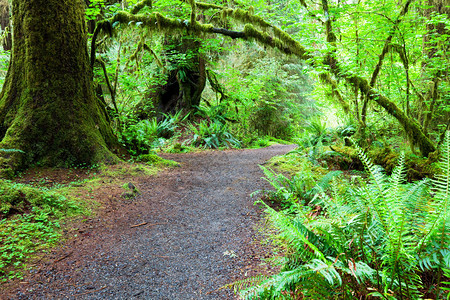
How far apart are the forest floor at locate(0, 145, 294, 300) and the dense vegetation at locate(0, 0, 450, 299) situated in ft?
0.98

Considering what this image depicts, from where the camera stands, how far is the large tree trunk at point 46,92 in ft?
13.5

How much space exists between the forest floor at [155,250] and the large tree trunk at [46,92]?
1130 mm

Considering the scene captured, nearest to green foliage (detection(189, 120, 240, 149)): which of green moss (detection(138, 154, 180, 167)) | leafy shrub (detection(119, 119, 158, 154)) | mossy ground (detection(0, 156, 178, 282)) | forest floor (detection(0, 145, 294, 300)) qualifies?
green moss (detection(138, 154, 180, 167))

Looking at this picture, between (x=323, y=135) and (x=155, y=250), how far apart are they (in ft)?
20.5

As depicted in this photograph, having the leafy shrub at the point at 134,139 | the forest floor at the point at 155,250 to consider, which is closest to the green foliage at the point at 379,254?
the forest floor at the point at 155,250

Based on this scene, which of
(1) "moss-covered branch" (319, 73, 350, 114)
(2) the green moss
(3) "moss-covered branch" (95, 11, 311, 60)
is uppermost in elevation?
(3) "moss-covered branch" (95, 11, 311, 60)

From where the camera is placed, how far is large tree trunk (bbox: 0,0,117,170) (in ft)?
13.5

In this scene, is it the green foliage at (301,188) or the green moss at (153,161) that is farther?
the green moss at (153,161)

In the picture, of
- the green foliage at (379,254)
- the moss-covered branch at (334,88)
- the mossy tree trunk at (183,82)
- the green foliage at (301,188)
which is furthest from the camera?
the mossy tree trunk at (183,82)

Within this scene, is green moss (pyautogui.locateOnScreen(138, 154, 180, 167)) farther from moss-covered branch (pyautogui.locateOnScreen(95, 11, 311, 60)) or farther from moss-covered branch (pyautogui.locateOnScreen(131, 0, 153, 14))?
moss-covered branch (pyautogui.locateOnScreen(131, 0, 153, 14))

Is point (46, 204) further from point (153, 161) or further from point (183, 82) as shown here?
point (183, 82)

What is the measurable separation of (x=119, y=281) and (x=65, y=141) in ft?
10.6

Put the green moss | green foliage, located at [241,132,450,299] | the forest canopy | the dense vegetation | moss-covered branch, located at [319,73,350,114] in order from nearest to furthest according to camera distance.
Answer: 1. green foliage, located at [241,132,450,299]
2. the dense vegetation
3. the forest canopy
4. the green moss
5. moss-covered branch, located at [319,73,350,114]

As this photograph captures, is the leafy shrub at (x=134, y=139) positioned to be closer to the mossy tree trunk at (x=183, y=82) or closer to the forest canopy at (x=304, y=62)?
the forest canopy at (x=304, y=62)
